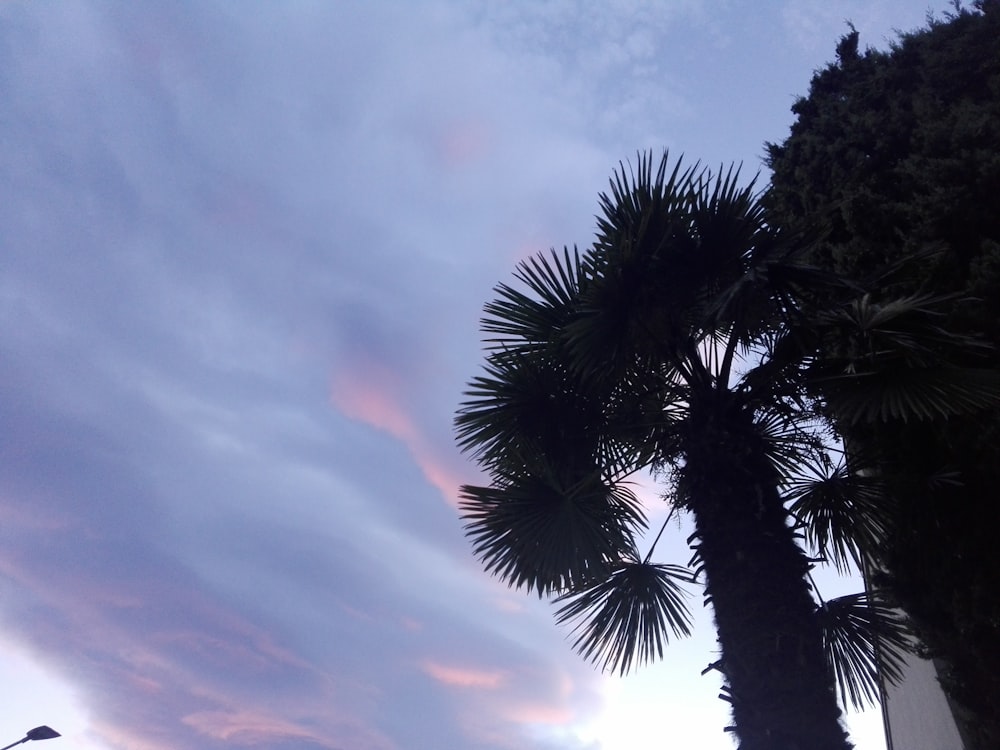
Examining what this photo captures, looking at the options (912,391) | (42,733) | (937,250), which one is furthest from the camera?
(42,733)

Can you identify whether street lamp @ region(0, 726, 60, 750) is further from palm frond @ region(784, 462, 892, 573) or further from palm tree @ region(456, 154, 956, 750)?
palm frond @ region(784, 462, 892, 573)

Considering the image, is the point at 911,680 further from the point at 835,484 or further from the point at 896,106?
the point at 896,106

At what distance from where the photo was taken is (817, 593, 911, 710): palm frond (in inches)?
283

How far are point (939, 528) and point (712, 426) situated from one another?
3.54 meters

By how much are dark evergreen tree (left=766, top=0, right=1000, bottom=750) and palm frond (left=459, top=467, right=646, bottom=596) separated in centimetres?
330

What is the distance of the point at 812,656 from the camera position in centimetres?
571

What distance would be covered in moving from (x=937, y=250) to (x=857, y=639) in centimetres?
404

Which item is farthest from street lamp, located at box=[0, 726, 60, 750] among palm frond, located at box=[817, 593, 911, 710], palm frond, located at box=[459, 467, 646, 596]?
palm frond, located at box=[817, 593, 911, 710]

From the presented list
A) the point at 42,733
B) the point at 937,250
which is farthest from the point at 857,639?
the point at 42,733

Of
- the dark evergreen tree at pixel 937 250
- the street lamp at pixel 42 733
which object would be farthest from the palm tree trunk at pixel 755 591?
the street lamp at pixel 42 733

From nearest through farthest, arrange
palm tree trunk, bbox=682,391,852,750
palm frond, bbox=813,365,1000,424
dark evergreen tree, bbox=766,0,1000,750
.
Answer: palm tree trunk, bbox=682,391,852,750 → palm frond, bbox=813,365,1000,424 → dark evergreen tree, bbox=766,0,1000,750

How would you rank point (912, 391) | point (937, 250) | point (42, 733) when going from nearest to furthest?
point (912, 391), point (937, 250), point (42, 733)

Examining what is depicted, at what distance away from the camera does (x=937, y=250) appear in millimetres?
7859

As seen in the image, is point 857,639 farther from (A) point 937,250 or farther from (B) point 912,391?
(A) point 937,250
